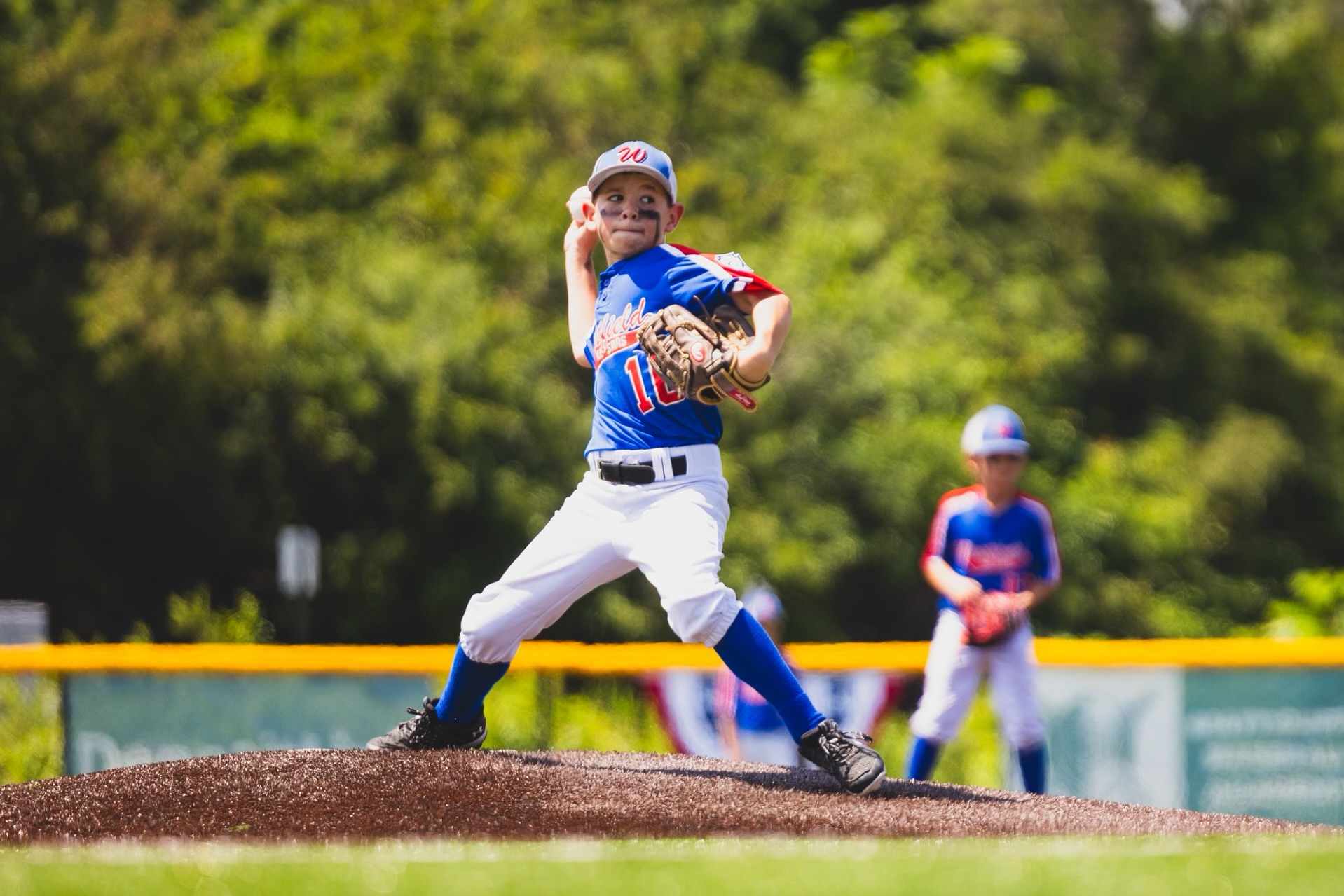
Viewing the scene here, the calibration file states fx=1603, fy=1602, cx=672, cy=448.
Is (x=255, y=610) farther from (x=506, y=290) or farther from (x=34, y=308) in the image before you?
(x=506, y=290)

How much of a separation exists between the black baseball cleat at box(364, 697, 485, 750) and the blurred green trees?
11418 mm

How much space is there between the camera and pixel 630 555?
5051 millimetres

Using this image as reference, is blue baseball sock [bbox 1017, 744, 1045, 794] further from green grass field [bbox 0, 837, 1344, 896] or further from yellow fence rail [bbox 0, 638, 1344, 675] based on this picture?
green grass field [bbox 0, 837, 1344, 896]

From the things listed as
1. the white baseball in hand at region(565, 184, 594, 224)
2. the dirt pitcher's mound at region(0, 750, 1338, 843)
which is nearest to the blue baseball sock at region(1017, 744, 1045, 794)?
the dirt pitcher's mound at region(0, 750, 1338, 843)

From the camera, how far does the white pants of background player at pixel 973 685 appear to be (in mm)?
7398

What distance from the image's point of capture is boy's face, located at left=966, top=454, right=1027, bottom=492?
7562 mm

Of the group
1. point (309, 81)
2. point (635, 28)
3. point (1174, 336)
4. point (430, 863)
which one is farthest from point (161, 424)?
point (1174, 336)

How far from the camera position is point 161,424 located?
1667 centimetres

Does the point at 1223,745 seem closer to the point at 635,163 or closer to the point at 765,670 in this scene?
the point at 765,670

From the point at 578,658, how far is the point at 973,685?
2.53 metres

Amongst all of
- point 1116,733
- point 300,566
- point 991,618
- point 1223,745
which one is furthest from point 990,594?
point 300,566

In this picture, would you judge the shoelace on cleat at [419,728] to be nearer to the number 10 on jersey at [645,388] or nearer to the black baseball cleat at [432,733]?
the black baseball cleat at [432,733]

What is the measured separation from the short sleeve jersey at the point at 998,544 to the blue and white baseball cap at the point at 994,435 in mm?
258

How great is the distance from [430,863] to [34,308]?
14254mm
